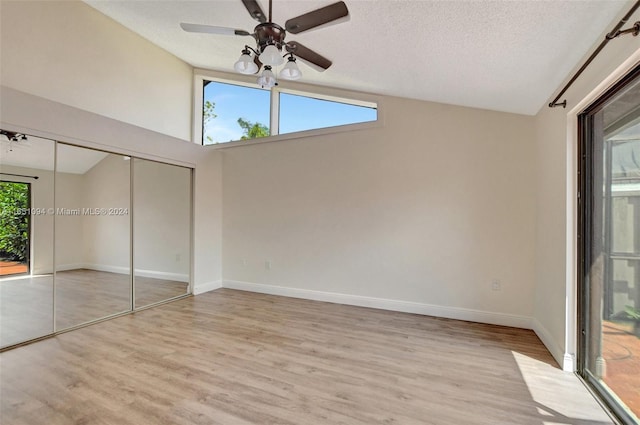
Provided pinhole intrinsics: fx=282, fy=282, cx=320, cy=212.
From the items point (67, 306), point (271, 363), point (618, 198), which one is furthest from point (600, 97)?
point (67, 306)

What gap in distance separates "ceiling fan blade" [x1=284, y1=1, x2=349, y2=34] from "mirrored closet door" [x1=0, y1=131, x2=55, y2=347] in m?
2.87

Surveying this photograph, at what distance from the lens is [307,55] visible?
2.25 m

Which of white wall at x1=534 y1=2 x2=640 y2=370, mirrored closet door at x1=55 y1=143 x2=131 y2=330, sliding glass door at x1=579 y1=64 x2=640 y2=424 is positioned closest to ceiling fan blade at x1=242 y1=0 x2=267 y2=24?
white wall at x1=534 y1=2 x2=640 y2=370

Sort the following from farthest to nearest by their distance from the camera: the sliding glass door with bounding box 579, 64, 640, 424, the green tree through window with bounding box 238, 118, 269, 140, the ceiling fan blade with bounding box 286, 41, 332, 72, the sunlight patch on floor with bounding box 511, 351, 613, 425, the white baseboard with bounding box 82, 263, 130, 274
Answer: the green tree through window with bounding box 238, 118, 269, 140 → the white baseboard with bounding box 82, 263, 130, 274 → the ceiling fan blade with bounding box 286, 41, 332, 72 → the sunlight patch on floor with bounding box 511, 351, 613, 425 → the sliding glass door with bounding box 579, 64, 640, 424

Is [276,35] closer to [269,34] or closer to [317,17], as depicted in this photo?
[269,34]

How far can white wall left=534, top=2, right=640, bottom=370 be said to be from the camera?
6.20 ft

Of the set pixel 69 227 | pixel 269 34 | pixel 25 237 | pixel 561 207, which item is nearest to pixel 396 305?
pixel 561 207

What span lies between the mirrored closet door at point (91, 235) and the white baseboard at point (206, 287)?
0.94m

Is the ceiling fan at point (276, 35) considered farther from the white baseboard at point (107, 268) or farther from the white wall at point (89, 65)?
the white baseboard at point (107, 268)

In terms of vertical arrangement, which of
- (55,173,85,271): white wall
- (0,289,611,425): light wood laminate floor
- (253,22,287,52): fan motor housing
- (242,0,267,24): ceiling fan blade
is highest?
(242,0,267,24): ceiling fan blade

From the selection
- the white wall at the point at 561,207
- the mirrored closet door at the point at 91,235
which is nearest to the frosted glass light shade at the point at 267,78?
the white wall at the point at 561,207

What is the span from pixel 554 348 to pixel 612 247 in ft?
3.92

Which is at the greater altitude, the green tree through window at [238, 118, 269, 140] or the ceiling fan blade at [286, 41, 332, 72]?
the green tree through window at [238, 118, 269, 140]

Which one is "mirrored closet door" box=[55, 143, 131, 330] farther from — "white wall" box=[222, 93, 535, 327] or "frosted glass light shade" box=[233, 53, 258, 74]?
"frosted glass light shade" box=[233, 53, 258, 74]
